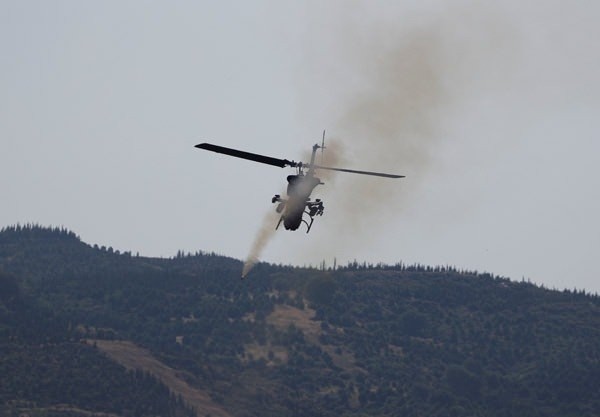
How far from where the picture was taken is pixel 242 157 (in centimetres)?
7888

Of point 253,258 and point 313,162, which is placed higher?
point 313,162

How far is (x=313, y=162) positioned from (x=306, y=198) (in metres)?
2.75

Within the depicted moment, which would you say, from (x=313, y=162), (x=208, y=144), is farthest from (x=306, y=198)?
(x=208, y=144)

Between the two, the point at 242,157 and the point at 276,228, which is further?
the point at 276,228

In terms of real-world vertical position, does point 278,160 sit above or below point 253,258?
above

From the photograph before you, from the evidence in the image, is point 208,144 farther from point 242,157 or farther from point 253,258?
point 253,258

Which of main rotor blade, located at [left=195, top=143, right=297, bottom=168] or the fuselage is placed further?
the fuselage

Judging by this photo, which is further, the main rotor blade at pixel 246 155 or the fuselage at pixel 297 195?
the fuselage at pixel 297 195

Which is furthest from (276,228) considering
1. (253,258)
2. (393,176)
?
(393,176)

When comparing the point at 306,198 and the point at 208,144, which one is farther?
the point at 306,198

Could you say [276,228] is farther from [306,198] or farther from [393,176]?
[393,176]

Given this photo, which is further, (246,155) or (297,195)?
(297,195)

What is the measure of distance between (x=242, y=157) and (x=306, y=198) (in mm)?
5736

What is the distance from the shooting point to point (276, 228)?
8462 cm
